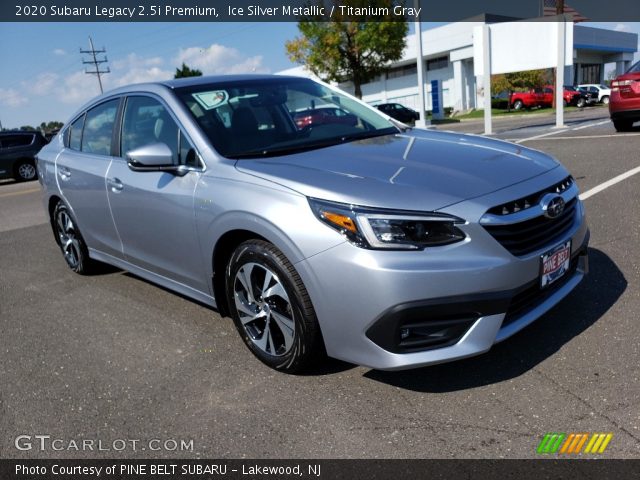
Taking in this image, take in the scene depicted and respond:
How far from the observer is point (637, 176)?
7348 mm

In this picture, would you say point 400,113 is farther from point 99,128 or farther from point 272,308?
point 272,308

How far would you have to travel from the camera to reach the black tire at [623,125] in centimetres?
1259

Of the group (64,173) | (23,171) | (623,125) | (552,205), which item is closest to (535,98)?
(623,125)

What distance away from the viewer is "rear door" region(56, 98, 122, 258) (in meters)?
4.44

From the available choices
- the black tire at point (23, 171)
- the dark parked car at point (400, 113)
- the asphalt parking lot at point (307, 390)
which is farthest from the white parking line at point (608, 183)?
the dark parked car at point (400, 113)

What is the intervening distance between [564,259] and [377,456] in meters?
1.46

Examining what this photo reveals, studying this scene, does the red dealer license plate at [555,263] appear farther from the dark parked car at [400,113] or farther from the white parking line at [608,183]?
the dark parked car at [400,113]

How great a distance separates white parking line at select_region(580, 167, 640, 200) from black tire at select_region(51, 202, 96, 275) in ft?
17.4

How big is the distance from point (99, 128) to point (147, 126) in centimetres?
94

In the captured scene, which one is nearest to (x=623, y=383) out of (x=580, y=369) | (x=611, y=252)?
(x=580, y=369)

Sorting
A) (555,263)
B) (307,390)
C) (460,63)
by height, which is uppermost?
(460,63)

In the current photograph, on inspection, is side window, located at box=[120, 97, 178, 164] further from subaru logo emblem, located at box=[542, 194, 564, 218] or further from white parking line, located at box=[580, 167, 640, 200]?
white parking line, located at box=[580, 167, 640, 200]

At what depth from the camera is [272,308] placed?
3.06 metres

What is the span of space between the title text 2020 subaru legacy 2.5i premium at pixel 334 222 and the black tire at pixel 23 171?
1685 centimetres
